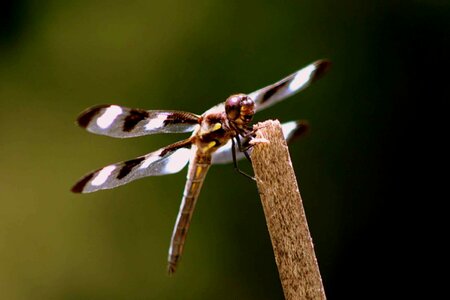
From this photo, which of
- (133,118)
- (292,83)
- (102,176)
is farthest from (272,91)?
(102,176)

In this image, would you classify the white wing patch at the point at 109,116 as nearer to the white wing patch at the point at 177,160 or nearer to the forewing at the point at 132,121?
the forewing at the point at 132,121

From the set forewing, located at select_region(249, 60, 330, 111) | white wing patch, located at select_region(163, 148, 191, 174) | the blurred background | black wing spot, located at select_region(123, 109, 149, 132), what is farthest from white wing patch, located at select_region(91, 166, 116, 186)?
the blurred background

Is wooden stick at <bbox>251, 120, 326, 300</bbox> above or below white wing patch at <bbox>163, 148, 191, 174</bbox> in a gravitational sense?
below

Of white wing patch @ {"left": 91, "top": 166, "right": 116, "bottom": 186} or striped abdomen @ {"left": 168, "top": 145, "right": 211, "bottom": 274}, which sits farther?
striped abdomen @ {"left": 168, "top": 145, "right": 211, "bottom": 274}

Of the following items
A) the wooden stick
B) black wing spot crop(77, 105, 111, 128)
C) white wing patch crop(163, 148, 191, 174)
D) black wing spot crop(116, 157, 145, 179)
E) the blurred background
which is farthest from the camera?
the blurred background

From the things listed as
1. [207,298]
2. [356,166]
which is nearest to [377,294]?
[356,166]

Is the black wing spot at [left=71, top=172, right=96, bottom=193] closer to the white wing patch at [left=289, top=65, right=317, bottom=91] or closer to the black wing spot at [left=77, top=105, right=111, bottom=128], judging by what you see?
the black wing spot at [left=77, top=105, right=111, bottom=128]
